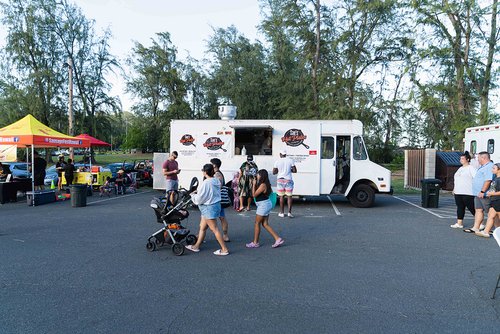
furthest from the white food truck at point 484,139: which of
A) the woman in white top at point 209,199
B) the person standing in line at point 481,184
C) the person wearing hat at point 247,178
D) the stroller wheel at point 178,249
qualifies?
the stroller wheel at point 178,249

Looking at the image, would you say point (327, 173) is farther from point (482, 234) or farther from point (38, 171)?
point (38, 171)

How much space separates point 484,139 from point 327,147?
7.13 metres

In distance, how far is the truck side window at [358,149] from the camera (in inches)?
463

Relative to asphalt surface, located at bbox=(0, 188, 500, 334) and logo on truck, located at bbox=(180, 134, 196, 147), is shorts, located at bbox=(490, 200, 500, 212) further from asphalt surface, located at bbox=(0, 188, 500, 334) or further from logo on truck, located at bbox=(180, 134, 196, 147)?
logo on truck, located at bbox=(180, 134, 196, 147)

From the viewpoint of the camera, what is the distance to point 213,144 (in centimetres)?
1216

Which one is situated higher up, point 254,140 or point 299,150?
point 254,140

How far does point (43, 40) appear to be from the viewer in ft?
94.1

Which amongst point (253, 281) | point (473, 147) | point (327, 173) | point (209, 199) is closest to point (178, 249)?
point (209, 199)

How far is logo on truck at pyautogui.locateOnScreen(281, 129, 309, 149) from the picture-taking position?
39.1ft

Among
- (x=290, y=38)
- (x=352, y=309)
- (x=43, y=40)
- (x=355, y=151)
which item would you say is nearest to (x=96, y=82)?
(x=43, y=40)

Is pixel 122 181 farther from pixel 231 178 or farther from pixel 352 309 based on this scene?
pixel 352 309

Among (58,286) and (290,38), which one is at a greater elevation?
(290,38)

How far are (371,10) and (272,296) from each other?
28.1 m

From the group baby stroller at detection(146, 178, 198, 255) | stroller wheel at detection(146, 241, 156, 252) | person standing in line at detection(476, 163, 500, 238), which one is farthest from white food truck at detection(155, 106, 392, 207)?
stroller wheel at detection(146, 241, 156, 252)
